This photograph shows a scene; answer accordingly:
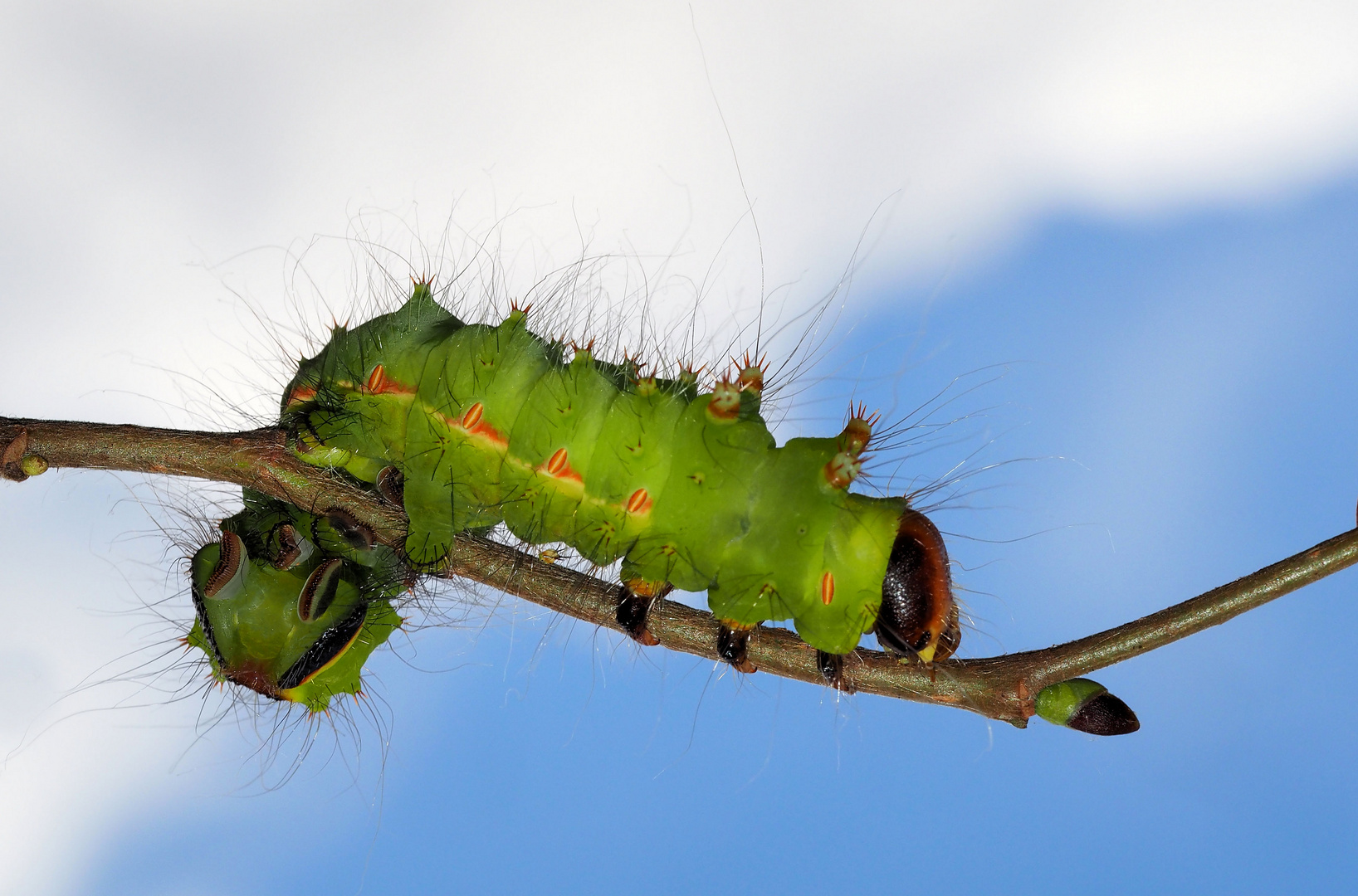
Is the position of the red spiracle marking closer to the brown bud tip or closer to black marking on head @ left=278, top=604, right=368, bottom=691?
black marking on head @ left=278, top=604, right=368, bottom=691

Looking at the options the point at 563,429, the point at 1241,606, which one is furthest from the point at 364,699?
the point at 1241,606

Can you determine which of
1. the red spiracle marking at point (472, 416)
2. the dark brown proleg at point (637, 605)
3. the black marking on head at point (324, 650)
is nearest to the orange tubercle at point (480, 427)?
the red spiracle marking at point (472, 416)

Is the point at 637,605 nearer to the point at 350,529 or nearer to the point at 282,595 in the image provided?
the point at 350,529

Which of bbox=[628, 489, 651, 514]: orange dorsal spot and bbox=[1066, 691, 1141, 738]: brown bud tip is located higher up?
bbox=[628, 489, 651, 514]: orange dorsal spot

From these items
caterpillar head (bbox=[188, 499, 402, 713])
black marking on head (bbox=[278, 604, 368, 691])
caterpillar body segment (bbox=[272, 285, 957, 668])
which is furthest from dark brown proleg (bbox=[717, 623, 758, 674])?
black marking on head (bbox=[278, 604, 368, 691])

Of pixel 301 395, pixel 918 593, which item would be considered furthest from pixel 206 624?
pixel 918 593

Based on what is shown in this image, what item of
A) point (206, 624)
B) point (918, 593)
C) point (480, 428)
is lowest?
point (206, 624)

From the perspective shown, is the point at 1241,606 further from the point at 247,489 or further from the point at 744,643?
the point at 247,489
